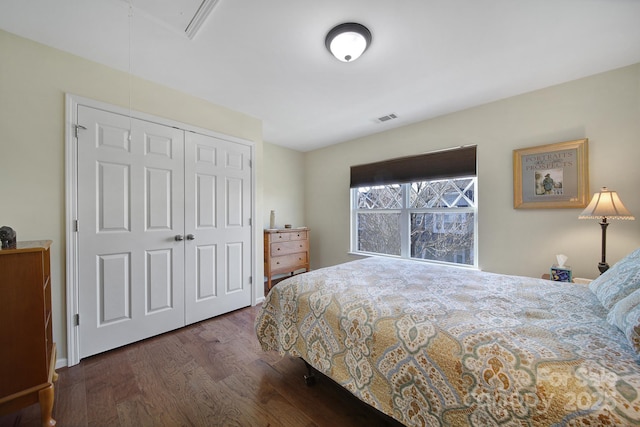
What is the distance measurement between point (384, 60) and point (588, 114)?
6.42 ft

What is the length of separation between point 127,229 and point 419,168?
10.8 feet

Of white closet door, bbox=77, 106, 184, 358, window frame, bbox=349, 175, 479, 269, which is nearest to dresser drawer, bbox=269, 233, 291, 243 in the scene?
window frame, bbox=349, 175, 479, 269

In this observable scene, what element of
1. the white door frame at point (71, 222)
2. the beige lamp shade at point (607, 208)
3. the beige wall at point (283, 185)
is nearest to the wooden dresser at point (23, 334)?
the white door frame at point (71, 222)

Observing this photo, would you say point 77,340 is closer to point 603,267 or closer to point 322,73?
point 322,73

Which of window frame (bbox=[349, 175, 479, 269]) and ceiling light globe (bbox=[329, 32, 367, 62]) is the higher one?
ceiling light globe (bbox=[329, 32, 367, 62])

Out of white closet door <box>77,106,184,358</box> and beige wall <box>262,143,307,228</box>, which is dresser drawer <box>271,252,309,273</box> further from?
white closet door <box>77,106,184,358</box>

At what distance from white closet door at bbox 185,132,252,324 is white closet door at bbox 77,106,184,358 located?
0.10 m

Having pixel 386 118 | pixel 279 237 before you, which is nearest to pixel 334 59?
pixel 386 118

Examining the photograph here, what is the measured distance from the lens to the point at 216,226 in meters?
2.67

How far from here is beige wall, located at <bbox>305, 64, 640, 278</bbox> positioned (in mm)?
2000

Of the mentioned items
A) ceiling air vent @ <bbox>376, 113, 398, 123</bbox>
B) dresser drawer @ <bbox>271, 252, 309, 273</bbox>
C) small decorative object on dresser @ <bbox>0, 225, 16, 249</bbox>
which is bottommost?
dresser drawer @ <bbox>271, 252, 309, 273</bbox>

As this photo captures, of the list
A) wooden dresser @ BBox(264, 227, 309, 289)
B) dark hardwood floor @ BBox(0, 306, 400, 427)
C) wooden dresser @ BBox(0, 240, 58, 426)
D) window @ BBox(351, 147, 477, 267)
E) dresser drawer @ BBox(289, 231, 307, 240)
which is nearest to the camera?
wooden dresser @ BBox(0, 240, 58, 426)

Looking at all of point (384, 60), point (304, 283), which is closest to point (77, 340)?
point (304, 283)

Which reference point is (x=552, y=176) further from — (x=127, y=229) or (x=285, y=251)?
(x=127, y=229)
